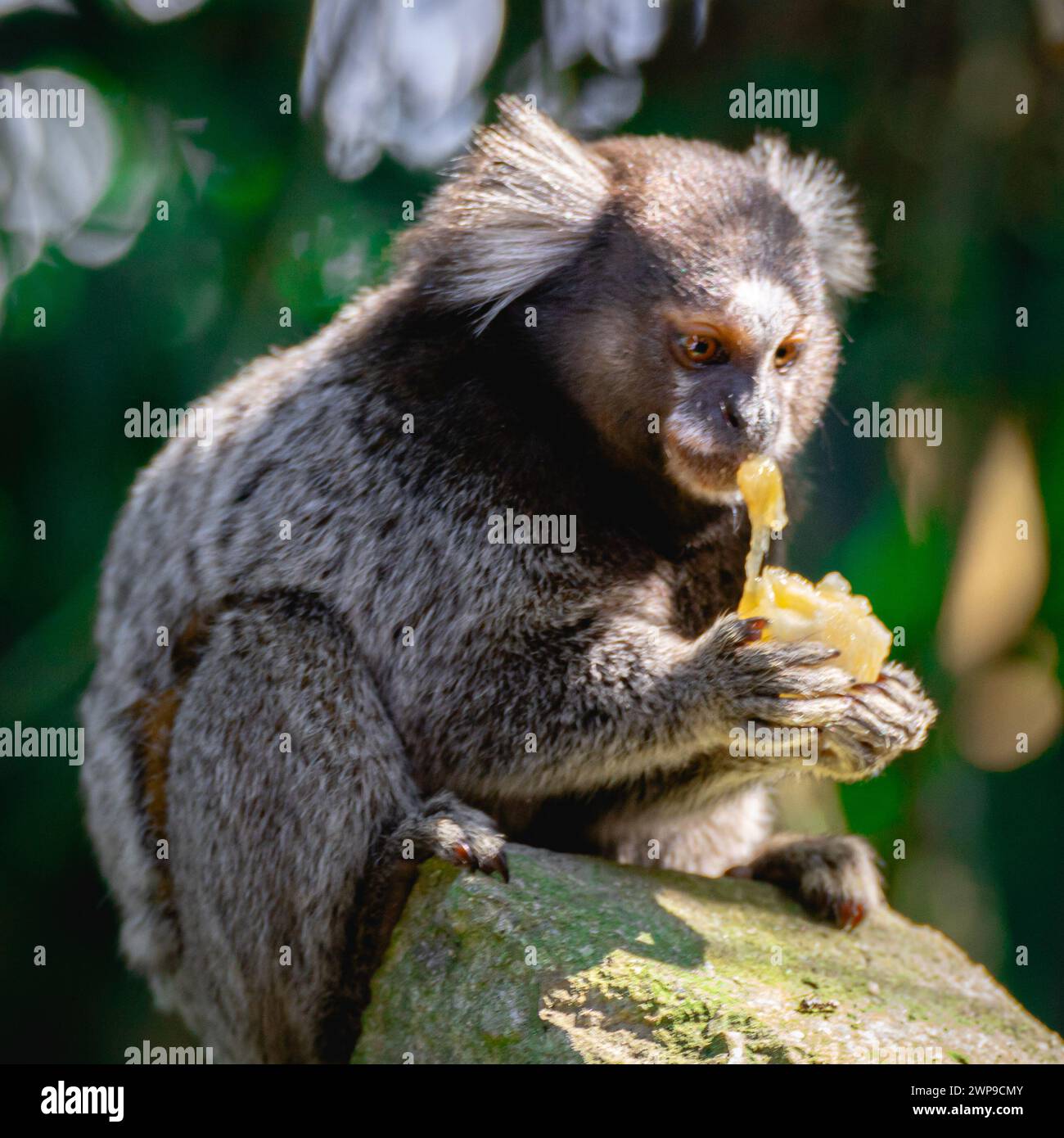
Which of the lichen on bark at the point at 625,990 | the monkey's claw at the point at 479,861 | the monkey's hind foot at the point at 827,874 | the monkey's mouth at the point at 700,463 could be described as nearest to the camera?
the lichen on bark at the point at 625,990

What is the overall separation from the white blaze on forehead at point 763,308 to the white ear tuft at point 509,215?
64 centimetres

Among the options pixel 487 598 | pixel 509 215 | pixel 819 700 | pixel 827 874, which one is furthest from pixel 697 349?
pixel 827 874

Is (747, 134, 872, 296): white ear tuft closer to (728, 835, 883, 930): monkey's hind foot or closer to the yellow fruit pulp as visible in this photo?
the yellow fruit pulp

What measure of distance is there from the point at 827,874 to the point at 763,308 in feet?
6.35

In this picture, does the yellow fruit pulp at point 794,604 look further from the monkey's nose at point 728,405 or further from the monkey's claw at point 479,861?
the monkey's claw at point 479,861

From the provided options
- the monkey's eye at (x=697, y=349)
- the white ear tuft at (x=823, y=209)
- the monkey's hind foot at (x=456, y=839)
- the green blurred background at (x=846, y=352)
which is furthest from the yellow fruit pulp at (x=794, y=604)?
the green blurred background at (x=846, y=352)

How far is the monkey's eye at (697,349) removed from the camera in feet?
13.7

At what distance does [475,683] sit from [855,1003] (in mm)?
1455

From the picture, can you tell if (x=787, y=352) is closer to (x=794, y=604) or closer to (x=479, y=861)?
(x=794, y=604)

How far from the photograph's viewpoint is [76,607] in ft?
22.7

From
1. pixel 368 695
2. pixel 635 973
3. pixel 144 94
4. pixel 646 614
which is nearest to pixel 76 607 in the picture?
pixel 144 94

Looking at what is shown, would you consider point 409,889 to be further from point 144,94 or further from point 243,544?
point 144,94

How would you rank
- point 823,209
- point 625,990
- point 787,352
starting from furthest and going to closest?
point 823,209
point 787,352
point 625,990

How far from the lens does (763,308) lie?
4.15 m
